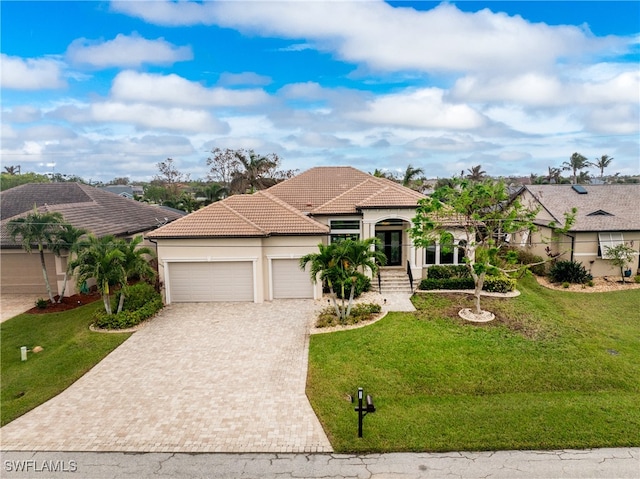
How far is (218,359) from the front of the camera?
1313 centimetres

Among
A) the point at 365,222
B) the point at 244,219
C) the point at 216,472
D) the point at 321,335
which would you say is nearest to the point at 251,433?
the point at 216,472

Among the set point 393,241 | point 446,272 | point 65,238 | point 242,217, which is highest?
point 242,217

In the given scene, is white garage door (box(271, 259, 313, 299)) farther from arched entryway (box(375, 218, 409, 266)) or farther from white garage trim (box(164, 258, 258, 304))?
arched entryway (box(375, 218, 409, 266))

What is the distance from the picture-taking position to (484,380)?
11273 millimetres

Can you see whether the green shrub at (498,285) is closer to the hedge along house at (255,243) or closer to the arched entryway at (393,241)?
the hedge along house at (255,243)

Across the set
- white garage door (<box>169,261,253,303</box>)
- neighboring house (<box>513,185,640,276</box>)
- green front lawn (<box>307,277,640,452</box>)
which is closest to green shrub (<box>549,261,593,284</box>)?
neighboring house (<box>513,185,640,276</box>)

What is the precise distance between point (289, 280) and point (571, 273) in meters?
15.4

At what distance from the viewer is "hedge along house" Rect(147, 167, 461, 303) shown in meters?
19.0

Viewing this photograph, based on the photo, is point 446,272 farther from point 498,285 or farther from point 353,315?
point 353,315

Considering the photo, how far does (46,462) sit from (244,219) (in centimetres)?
1270

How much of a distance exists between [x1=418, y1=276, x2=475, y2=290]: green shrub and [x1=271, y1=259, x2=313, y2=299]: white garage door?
587 cm

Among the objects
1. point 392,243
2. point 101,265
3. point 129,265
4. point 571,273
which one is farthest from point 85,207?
point 571,273

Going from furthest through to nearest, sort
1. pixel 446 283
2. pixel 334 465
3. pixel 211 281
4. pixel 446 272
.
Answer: pixel 446 272, pixel 446 283, pixel 211 281, pixel 334 465

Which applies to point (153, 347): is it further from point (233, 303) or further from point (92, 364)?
point (233, 303)
